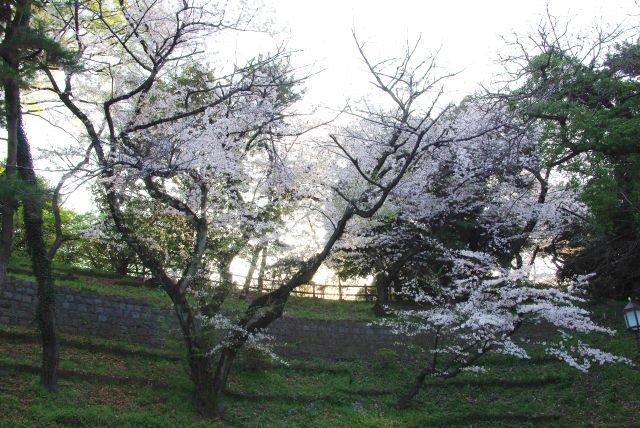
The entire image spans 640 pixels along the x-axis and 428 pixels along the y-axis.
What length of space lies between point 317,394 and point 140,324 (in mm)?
4120

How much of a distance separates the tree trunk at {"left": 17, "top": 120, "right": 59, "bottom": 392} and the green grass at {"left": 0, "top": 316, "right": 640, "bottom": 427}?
337 millimetres

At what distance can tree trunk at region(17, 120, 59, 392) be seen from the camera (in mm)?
8242

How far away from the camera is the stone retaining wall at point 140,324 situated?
10.6 m

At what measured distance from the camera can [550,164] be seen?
8.32 m

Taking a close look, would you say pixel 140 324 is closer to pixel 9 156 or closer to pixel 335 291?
pixel 9 156

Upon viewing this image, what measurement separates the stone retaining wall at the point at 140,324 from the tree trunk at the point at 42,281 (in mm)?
984

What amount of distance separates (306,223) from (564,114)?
233 inches

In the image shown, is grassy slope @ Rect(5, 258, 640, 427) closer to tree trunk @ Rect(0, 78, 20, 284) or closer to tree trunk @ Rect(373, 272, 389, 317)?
tree trunk @ Rect(0, 78, 20, 284)

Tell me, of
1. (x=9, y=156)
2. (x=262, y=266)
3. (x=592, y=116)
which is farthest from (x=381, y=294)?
(x=9, y=156)

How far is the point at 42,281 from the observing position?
8562 millimetres

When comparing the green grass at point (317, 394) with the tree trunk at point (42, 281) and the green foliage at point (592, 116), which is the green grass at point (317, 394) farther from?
the green foliage at point (592, 116)

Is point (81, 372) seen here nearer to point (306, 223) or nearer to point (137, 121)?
point (137, 121)

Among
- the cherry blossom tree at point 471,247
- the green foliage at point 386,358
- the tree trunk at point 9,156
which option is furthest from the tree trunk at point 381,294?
the tree trunk at point 9,156

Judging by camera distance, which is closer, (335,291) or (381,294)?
(381,294)
